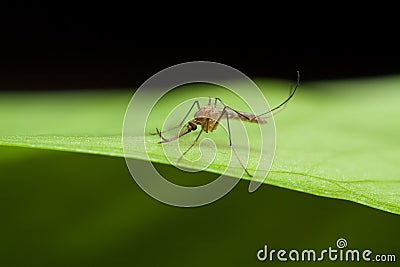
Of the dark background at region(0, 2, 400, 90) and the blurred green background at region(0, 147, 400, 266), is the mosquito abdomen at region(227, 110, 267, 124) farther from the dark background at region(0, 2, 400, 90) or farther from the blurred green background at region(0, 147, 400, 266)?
the dark background at region(0, 2, 400, 90)

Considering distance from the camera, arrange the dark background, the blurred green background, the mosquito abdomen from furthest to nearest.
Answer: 1. the dark background
2. the mosquito abdomen
3. the blurred green background

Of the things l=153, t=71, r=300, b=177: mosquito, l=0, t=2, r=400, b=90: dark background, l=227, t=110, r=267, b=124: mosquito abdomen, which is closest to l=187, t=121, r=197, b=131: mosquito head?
l=153, t=71, r=300, b=177: mosquito

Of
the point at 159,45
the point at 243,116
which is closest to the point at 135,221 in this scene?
the point at 243,116

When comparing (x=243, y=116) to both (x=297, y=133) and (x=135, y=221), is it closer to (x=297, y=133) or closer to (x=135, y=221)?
(x=297, y=133)

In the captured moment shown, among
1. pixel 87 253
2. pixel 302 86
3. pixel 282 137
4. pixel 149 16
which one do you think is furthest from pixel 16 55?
pixel 87 253

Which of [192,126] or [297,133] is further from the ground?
[192,126]

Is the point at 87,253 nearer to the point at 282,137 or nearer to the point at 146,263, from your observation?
the point at 146,263

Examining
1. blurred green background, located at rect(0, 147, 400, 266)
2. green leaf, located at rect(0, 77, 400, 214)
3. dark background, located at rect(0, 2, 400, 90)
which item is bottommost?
blurred green background, located at rect(0, 147, 400, 266)
